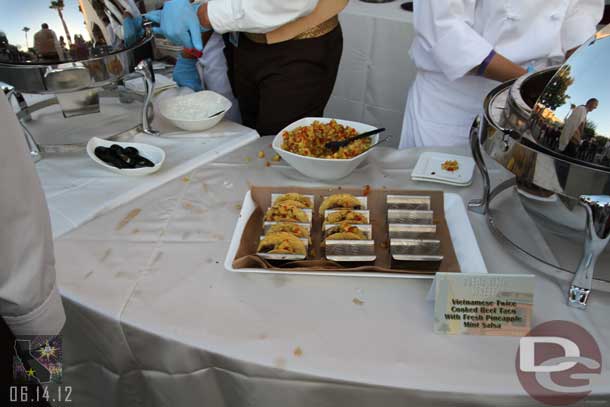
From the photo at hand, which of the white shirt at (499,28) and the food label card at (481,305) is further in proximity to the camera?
the white shirt at (499,28)

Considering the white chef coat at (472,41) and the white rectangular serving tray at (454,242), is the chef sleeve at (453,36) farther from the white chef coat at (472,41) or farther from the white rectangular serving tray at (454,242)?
the white rectangular serving tray at (454,242)

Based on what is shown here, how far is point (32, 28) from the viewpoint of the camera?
35.6 inches

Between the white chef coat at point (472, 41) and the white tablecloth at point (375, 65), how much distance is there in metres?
0.72

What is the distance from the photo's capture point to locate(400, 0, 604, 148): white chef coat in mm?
1085

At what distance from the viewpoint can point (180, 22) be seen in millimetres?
1206

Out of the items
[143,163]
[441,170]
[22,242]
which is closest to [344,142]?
[441,170]

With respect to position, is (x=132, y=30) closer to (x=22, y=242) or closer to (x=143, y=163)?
(x=143, y=163)

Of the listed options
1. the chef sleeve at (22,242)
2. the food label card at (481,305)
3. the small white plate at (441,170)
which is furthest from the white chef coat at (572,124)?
the chef sleeve at (22,242)

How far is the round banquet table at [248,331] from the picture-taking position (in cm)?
57

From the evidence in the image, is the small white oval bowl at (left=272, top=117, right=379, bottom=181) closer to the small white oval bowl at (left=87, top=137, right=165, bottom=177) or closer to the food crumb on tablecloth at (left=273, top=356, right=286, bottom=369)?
the small white oval bowl at (left=87, top=137, right=165, bottom=177)

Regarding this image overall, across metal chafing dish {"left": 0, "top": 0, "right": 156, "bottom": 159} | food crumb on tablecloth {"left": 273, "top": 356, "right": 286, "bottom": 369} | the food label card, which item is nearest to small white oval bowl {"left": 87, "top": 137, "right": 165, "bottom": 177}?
metal chafing dish {"left": 0, "top": 0, "right": 156, "bottom": 159}

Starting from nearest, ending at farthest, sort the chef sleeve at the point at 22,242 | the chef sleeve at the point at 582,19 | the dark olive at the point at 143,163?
1. the chef sleeve at the point at 22,242
2. the dark olive at the point at 143,163
3. the chef sleeve at the point at 582,19

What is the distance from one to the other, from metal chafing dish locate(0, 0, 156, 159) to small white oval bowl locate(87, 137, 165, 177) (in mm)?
122

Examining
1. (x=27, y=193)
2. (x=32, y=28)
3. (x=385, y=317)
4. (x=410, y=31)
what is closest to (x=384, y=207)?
(x=385, y=317)
